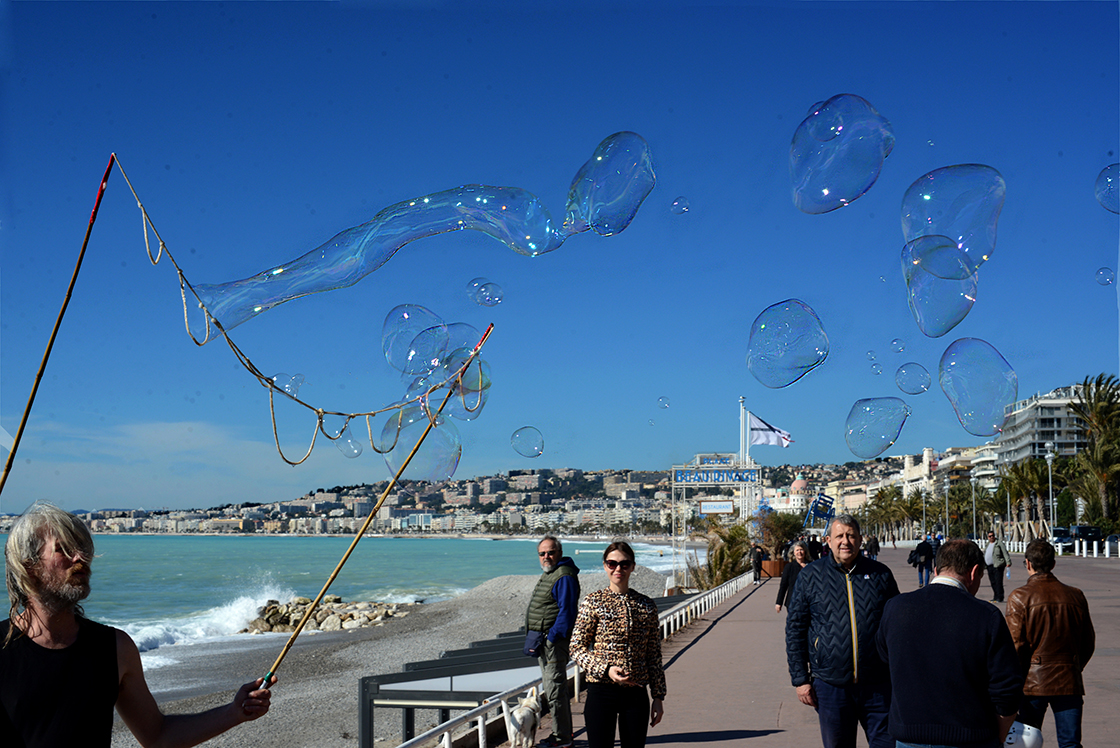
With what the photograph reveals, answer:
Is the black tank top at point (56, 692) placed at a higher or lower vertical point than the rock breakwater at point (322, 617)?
higher

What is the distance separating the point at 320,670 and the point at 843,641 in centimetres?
2061

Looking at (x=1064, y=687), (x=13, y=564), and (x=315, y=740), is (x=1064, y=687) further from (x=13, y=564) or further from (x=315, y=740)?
(x=315, y=740)

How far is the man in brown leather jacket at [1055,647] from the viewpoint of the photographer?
4.96m

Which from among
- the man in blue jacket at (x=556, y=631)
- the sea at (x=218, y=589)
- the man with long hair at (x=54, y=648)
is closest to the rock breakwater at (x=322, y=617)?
the sea at (x=218, y=589)

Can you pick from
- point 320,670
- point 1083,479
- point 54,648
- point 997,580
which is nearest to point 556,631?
point 54,648

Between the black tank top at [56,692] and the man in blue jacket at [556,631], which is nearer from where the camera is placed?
the black tank top at [56,692]

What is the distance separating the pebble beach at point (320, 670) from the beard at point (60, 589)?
6.63 m

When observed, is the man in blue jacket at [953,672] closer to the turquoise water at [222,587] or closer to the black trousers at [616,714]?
the black trousers at [616,714]

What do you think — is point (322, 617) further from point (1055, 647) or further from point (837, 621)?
point (1055, 647)

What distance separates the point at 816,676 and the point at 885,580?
24.5 inches

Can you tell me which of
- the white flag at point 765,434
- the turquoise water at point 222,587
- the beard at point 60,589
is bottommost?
the turquoise water at point 222,587

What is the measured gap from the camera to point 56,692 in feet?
6.89

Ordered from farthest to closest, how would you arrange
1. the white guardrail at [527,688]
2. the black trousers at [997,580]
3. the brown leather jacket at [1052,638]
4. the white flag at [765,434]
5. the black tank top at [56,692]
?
the white flag at [765,434], the black trousers at [997,580], the white guardrail at [527,688], the brown leather jacket at [1052,638], the black tank top at [56,692]

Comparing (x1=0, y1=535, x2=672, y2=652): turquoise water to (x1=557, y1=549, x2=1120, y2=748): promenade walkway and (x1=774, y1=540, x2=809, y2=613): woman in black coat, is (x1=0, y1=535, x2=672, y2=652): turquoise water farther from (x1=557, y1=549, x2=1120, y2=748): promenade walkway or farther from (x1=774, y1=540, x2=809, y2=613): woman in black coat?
(x1=774, y1=540, x2=809, y2=613): woman in black coat
